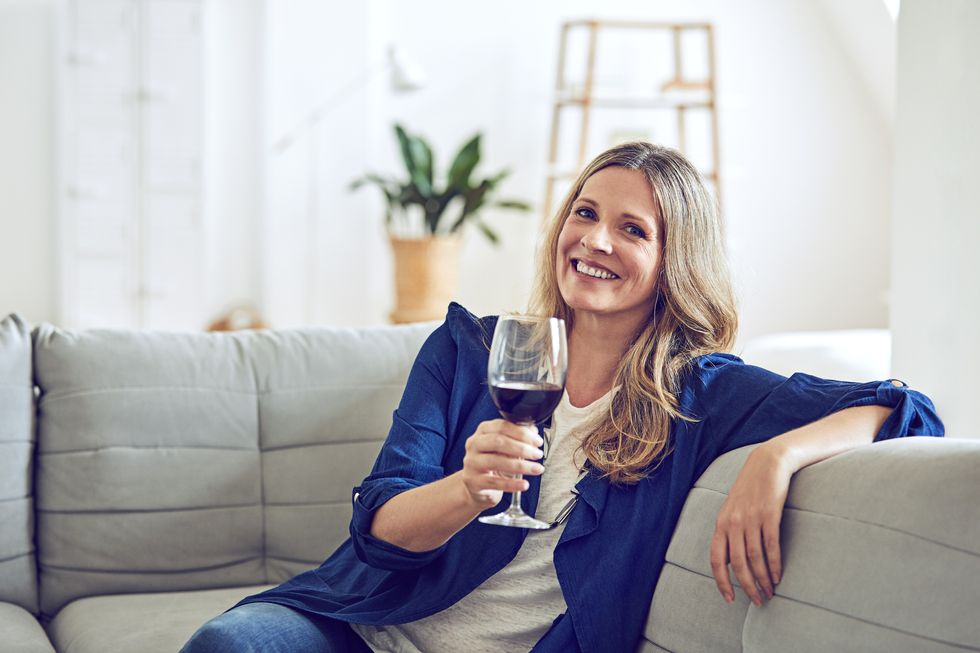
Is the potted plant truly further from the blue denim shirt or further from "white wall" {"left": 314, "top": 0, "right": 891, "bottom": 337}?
the blue denim shirt

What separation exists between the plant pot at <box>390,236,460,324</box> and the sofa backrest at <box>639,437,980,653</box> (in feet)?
11.6

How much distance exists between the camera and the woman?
4.55 ft

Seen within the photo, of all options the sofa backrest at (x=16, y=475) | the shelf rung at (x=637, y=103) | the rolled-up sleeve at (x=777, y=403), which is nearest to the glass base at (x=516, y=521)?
the rolled-up sleeve at (x=777, y=403)

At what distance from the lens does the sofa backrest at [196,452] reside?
77.5 inches

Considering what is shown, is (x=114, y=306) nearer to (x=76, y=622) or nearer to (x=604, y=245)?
(x=76, y=622)

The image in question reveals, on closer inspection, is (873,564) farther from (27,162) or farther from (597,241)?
(27,162)

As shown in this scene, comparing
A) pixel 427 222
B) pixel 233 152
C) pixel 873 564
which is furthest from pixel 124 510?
pixel 233 152

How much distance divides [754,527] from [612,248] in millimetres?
498

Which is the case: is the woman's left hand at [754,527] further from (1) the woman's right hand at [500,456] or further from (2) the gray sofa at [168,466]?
(2) the gray sofa at [168,466]

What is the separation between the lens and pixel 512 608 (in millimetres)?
1517

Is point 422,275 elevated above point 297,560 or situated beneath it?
elevated above

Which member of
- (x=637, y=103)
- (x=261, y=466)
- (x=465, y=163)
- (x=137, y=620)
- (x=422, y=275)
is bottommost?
(x=137, y=620)

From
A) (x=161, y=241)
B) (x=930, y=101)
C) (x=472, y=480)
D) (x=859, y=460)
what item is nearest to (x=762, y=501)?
(x=859, y=460)

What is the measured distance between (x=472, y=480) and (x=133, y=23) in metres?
4.35
